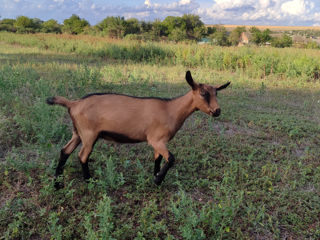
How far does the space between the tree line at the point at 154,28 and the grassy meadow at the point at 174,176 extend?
20.8 m

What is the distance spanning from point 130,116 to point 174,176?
1.25m

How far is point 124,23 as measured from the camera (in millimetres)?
28875

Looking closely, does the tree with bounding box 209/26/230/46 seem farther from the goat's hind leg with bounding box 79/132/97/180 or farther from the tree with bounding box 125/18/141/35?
Answer: the goat's hind leg with bounding box 79/132/97/180

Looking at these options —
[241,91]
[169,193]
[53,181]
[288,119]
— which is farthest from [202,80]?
[53,181]

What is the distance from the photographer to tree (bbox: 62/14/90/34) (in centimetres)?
3800

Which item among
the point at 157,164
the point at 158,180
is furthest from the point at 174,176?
the point at 158,180

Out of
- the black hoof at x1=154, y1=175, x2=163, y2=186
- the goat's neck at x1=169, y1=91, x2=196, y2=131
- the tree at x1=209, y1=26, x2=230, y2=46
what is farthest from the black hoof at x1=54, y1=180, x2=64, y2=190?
the tree at x1=209, y1=26, x2=230, y2=46

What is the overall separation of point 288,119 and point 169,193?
4091 mm

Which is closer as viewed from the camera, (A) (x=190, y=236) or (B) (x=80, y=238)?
(A) (x=190, y=236)

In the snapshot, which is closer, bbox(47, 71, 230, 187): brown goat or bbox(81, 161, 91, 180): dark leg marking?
bbox(47, 71, 230, 187): brown goat

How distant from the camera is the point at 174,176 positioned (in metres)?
3.86

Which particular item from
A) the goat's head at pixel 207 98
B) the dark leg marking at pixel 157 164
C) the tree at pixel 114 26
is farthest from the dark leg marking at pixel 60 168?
the tree at pixel 114 26

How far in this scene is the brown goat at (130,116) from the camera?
10.1ft

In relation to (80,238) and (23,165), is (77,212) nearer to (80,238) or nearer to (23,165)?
(80,238)
